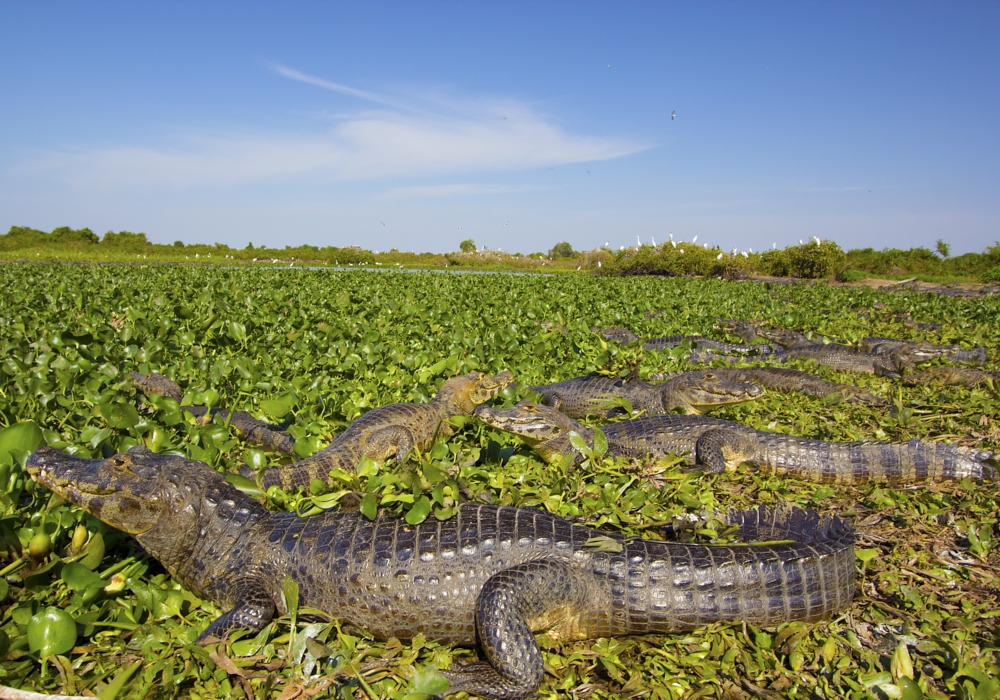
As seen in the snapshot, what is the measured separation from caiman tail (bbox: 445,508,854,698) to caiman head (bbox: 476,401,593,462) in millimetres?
1253

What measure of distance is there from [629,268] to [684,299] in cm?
1900

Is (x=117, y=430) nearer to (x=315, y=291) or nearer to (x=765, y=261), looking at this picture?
(x=315, y=291)

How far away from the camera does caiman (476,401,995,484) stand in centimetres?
378

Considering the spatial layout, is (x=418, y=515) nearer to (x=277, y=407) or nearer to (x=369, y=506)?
(x=369, y=506)

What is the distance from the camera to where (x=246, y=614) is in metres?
2.34

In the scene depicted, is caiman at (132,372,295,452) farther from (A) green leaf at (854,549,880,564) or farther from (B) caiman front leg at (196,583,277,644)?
(A) green leaf at (854,549,880,564)

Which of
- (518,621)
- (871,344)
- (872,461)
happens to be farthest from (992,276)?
(518,621)

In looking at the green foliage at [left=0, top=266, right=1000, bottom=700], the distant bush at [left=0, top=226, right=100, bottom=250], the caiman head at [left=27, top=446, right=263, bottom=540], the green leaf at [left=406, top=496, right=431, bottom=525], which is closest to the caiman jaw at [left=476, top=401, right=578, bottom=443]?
the green foliage at [left=0, top=266, right=1000, bottom=700]

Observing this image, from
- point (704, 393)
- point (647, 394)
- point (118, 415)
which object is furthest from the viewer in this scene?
point (647, 394)

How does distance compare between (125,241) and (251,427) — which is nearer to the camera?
(251,427)

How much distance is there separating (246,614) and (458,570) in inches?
32.6

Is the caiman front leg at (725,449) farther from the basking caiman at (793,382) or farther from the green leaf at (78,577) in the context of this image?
the green leaf at (78,577)

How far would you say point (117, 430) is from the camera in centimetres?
328

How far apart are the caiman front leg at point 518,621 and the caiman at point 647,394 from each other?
108 inches
